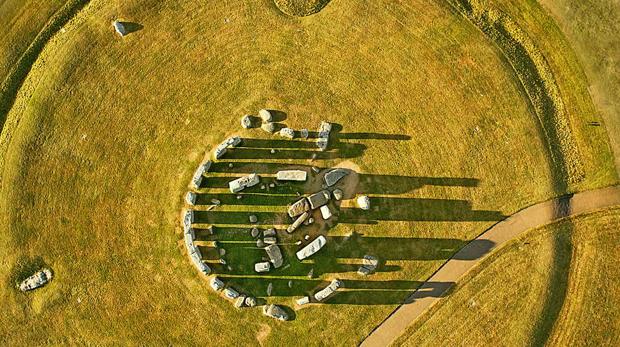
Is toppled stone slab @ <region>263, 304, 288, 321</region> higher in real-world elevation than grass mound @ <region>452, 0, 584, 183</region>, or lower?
lower

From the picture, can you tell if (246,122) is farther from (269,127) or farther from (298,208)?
(298,208)

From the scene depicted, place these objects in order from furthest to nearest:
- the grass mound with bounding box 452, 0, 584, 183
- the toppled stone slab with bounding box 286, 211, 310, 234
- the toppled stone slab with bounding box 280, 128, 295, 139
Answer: the grass mound with bounding box 452, 0, 584, 183 → the toppled stone slab with bounding box 280, 128, 295, 139 → the toppled stone slab with bounding box 286, 211, 310, 234

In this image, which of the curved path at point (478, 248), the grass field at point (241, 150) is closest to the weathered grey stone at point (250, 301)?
the grass field at point (241, 150)

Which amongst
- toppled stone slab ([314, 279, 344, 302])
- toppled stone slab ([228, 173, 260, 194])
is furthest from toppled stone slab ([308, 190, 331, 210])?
toppled stone slab ([314, 279, 344, 302])

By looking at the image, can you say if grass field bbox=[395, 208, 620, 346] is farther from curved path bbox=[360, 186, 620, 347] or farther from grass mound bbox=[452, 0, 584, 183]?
grass mound bbox=[452, 0, 584, 183]

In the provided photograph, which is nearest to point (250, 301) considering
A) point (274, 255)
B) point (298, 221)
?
point (274, 255)

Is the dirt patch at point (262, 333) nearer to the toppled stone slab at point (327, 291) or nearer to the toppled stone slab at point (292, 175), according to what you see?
the toppled stone slab at point (327, 291)
